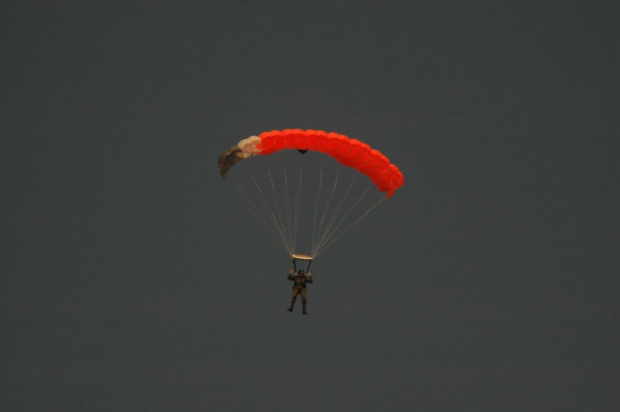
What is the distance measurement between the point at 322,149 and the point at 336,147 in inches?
6.9

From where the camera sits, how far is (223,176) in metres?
8.99

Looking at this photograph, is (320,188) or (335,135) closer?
(335,135)

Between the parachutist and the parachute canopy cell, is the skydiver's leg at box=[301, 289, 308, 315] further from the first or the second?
the parachute canopy cell

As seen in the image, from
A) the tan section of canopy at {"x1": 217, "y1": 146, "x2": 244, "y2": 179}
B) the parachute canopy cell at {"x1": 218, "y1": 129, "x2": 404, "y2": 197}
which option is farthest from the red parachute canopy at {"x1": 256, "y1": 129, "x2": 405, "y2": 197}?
the tan section of canopy at {"x1": 217, "y1": 146, "x2": 244, "y2": 179}

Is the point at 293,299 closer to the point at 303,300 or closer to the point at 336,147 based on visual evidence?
the point at 303,300

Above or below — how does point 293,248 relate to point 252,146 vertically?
below

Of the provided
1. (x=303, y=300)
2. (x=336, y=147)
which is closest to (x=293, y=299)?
(x=303, y=300)

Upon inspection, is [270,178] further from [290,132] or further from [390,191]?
[390,191]

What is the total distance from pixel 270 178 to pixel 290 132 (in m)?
1.00

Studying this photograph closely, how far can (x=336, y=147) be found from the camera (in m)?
8.59

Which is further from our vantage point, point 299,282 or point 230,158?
point 299,282

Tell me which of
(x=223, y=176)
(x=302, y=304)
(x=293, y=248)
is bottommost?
(x=302, y=304)

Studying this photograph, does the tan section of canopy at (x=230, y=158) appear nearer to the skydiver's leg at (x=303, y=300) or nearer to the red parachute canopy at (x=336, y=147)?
the red parachute canopy at (x=336, y=147)

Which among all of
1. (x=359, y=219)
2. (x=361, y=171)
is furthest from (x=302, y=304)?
(x=361, y=171)
